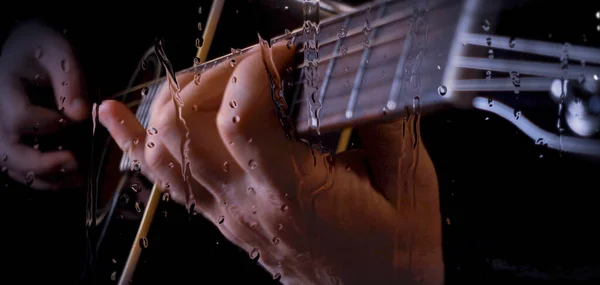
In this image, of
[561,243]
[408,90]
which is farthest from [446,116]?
[561,243]

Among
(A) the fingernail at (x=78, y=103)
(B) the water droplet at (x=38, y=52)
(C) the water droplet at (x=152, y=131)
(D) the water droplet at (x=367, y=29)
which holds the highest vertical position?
(D) the water droplet at (x=367, y=29)

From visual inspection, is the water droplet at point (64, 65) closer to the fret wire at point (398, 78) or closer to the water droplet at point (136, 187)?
the water droplet at point (136, 187)

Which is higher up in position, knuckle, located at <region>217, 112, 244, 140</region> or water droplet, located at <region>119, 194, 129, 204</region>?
knuckle, located at <region>217, 112, 244, 140</region>

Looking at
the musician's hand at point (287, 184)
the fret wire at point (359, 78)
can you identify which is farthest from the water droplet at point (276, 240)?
the fret wire at point (359, 78)

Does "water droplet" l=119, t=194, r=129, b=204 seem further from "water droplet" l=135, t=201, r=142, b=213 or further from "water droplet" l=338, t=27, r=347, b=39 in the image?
"water droplet" l=338, t=27, r=347, b=39

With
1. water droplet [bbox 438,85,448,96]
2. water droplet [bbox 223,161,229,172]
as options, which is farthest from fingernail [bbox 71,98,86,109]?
water droplet [bbox 438,85,448,96]

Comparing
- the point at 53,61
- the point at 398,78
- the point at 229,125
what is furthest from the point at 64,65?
the point at 398,78
